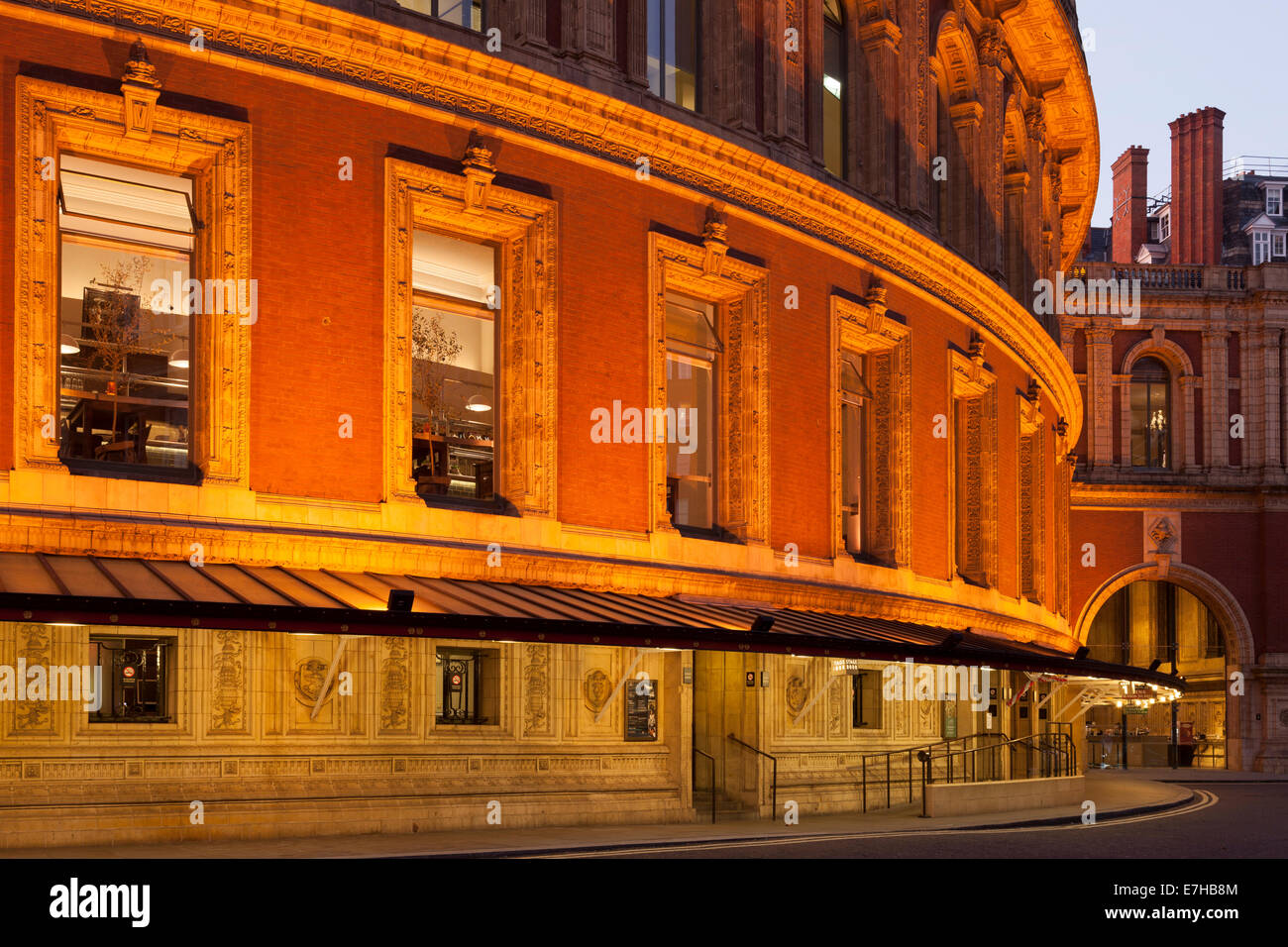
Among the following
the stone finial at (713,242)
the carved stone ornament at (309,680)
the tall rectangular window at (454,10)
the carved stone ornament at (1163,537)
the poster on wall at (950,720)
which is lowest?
the poster on wall at (950,720)

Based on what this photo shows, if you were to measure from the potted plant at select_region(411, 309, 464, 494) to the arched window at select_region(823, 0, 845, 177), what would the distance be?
11720 millimetres

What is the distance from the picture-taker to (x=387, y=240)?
72.6 ft

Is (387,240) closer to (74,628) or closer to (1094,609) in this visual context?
(74,628)

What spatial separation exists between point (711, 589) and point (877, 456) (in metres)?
7.87

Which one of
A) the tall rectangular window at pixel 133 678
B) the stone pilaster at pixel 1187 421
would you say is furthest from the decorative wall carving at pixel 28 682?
the stone pilaster at pixel 1187 421

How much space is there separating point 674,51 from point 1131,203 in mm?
53434

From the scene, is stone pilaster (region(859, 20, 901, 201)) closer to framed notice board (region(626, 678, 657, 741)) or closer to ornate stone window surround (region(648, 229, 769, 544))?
ornate stone window surround (region(648, 229, 769, 544))

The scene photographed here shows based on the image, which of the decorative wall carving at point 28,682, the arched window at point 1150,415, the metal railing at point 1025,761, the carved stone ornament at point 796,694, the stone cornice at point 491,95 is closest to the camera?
the decorative wall carving at point 28,682

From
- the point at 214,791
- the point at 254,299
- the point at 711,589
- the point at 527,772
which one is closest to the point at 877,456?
the point at 711,589

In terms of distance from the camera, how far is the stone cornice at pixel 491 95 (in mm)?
20281

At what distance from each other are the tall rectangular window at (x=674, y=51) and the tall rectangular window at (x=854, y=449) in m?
6.83

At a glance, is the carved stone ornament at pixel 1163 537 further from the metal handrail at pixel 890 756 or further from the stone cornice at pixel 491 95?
the metal handrail at pixel 890 756

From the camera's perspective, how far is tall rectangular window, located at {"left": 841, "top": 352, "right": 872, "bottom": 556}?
32219 mm

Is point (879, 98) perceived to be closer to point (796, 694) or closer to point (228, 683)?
point (796, 694)
